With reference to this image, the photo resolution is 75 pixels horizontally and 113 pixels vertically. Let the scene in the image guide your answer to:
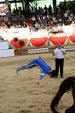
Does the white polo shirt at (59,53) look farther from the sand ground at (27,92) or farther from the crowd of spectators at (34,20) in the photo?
the crowd of spectators at (34,20)

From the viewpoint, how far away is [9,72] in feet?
33.6

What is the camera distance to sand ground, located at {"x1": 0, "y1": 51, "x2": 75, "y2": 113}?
600cm

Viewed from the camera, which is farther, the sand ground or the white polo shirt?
the white polo shirt

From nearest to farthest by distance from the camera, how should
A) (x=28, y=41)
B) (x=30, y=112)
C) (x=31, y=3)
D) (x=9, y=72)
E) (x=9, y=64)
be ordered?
(x=30, y=112), (x=9, y=72), (x=9, y=64), (x=28, y=41), (x=31, y=3)

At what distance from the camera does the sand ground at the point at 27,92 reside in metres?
6.00

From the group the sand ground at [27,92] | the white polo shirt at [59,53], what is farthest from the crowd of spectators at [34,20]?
the white polo shirt at [59,53]

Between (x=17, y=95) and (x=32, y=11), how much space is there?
1928 centimetres

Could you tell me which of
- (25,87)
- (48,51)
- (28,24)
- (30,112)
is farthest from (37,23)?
(30,112)

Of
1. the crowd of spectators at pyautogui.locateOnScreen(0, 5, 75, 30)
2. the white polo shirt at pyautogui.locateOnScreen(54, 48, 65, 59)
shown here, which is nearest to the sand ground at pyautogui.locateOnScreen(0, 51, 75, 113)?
the white polo shirt at pyautogui.locateOnScreen(54, 48, 65, 59)

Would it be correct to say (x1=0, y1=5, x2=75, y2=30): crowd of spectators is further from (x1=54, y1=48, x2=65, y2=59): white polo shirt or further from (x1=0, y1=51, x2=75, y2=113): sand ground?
(x1=54, y1=48, x2=65, y2=59): white polo shirt

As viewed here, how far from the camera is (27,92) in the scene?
7.26 m

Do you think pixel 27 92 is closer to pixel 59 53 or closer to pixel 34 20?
pixel 59 53

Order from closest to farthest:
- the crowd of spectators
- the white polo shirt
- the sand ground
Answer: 1. the sand ground
2. the white polo shirt
3. the crowd of spectators

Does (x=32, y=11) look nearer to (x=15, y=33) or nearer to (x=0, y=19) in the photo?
(x=0, y=19)
